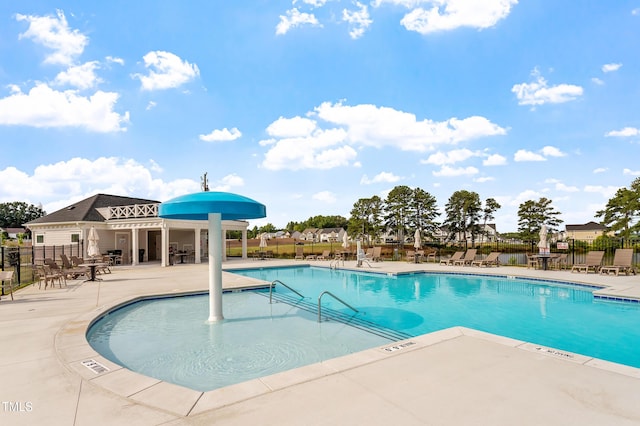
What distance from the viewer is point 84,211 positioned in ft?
74.4

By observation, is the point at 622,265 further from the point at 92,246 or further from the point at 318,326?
the point at 92,246

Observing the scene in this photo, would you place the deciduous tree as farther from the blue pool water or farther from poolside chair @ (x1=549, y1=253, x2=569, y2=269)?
the blue pool water

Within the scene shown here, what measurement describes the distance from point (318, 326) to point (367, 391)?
13.5ft

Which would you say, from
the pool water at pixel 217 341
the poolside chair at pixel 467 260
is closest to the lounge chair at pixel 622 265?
the poolside chair at pixel 467 260

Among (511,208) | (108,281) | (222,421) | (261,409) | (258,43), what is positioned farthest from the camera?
(511,208)

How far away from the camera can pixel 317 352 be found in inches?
229

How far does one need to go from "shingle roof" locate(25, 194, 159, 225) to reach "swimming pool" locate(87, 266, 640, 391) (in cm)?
1519

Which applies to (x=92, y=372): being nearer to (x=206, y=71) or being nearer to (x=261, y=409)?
(x=261, y=409)

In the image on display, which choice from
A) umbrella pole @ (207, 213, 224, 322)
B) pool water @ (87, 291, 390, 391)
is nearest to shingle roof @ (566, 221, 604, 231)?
pool water @ (87, 291, 390, 391)

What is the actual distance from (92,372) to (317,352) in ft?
10.5

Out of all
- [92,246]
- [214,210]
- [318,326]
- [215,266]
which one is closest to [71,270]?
[92,246]

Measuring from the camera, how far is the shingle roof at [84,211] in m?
21.8

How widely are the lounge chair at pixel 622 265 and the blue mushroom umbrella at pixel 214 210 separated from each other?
14.5 metres

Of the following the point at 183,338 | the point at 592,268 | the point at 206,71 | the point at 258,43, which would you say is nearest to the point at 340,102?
the point at 258,43
